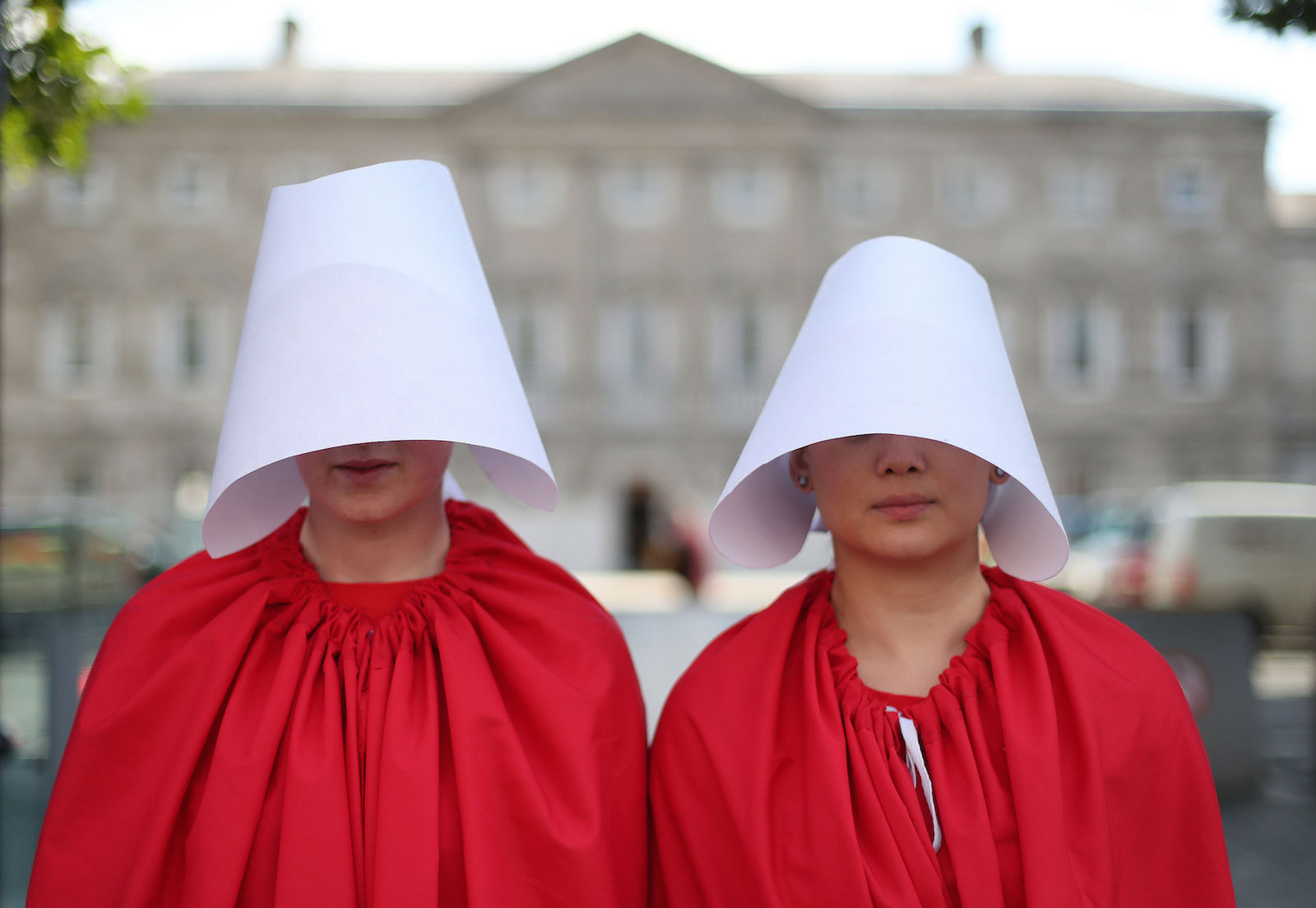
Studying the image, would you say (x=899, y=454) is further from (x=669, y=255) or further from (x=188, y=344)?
(x=188, y=344)

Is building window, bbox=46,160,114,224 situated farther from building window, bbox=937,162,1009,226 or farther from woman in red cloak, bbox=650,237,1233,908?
woman in red cloak, bbox=650,237,1233,908

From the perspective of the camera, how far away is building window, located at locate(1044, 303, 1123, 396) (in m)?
28.5

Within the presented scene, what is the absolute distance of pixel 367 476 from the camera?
2057 millimetres

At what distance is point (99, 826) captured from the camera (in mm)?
1945

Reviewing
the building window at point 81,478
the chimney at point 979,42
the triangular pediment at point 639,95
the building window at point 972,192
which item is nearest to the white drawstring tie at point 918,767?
the triangular pediment at point 639,95

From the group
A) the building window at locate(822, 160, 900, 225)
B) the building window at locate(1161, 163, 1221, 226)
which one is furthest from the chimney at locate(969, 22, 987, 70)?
the building window at locate(822, 160, 900, 225)

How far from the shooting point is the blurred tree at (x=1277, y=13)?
15.6 feet

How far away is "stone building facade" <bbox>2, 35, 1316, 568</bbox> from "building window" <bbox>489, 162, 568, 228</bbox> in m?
0.07

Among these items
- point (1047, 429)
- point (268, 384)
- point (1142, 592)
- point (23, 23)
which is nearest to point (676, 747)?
point (268, 384)

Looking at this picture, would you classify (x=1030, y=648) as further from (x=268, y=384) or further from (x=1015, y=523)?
(x=268, y=384)

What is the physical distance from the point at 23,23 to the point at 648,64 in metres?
24.7

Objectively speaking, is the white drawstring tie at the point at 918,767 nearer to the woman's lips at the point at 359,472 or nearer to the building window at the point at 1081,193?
the woman's lips at the point at 359,472

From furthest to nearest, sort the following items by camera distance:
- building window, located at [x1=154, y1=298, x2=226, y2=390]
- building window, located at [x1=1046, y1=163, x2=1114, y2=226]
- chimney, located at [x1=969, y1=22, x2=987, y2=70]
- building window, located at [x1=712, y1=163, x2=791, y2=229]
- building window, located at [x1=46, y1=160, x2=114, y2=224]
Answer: chimney, located at [x1=969, y1=22, x2=987, y2=70], building window, located at [x1=1046, y1=163, x2=1114, y2=226], building window, located at [x1=712, y1=163, x2=791, y2=229], building window, located at [x1=46, y1=160, x2=114, y2=224], building window, located at [x1=154, y1=298, x2=226, y2=390]

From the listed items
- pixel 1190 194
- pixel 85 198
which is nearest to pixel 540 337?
pixel 85 198
